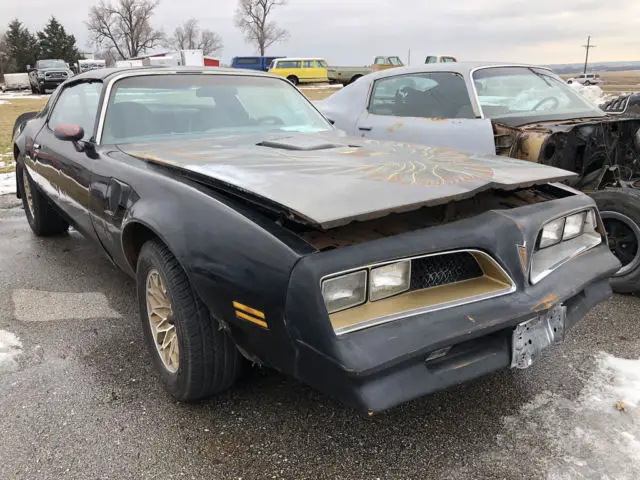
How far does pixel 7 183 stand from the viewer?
7.44m

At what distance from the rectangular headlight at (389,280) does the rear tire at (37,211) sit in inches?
146

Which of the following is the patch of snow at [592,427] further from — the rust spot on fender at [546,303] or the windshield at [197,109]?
the windshield at [197,109]

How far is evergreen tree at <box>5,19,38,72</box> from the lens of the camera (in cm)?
5794

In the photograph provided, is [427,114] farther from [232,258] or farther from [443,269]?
[232,258]

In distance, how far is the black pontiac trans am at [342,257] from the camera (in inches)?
68.4

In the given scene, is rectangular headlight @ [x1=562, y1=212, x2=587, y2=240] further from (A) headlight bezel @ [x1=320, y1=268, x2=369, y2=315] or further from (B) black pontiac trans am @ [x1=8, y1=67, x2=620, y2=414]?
(A) headlight bezel @ [x1=320, y1=268, x2=369, y2=315]

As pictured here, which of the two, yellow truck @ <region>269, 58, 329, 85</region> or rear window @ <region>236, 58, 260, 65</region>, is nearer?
yellow truck @ <region>269, 58, 329, 85</region>

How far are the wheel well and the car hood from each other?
32 centimetres

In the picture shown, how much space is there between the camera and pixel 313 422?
90.4 inches

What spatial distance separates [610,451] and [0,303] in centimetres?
361

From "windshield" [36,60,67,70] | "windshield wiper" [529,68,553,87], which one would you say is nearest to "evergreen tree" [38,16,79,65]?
"windshield" [36,60,67,70]

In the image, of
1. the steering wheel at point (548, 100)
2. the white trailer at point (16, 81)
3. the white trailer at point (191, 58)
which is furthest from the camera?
the white trailer at point (16, 81)

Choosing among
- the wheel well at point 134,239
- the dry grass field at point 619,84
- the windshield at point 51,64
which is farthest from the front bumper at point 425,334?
the windshield at point 51,64

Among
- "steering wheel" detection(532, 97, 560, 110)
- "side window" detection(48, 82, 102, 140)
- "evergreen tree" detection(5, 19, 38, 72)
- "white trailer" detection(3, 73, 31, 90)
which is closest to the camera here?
"side window" detection(48, 82, 102, 140)
